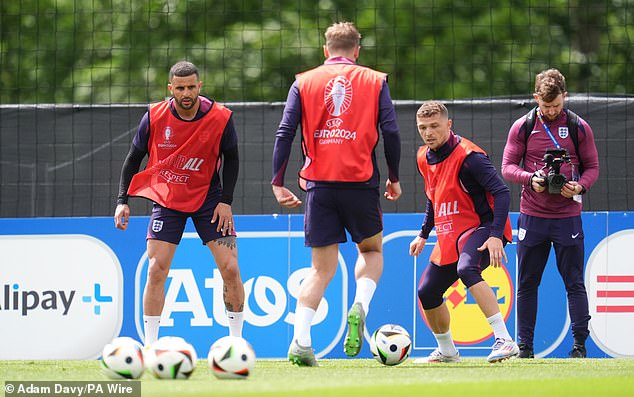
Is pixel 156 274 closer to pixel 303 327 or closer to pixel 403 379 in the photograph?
pixel 303 327

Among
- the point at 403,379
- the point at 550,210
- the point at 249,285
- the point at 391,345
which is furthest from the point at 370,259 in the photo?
the point at 249,285

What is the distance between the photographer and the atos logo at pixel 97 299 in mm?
10141

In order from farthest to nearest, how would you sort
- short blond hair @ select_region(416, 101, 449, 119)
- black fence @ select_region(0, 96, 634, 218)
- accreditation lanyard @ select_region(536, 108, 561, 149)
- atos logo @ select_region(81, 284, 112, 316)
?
black fence @ select_region(0, 96, 634, 218) < atos logo @ select_region(81, 284, 112, 316) < accreditation lanyard @ select_region(536, 108, 561, 149) < short blond hair @ select_region(416, 101, 449, 119)

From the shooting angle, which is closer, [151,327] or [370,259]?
[370,259]

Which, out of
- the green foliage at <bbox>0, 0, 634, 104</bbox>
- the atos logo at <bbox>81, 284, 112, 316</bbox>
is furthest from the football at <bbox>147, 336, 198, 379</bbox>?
the green foliage at <bbox>0, 0, 634, 104</bbox>

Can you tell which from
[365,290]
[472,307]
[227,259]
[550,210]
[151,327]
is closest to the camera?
[365,290]

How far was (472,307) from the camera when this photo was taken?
392 inches

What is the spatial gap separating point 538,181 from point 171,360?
11.2ft

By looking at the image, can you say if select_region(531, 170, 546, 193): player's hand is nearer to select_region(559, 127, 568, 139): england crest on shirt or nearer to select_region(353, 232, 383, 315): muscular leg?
select_region(559, 127, 568, 139): england crest on shirt

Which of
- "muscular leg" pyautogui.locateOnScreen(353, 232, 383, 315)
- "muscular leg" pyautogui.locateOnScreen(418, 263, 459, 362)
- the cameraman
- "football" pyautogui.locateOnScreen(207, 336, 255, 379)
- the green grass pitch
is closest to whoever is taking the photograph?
the green grass pitch

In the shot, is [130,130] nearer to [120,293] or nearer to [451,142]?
[120,293]
